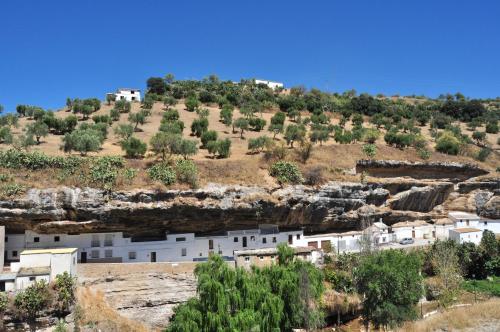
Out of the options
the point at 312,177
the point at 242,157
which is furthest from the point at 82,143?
the point at 312,177

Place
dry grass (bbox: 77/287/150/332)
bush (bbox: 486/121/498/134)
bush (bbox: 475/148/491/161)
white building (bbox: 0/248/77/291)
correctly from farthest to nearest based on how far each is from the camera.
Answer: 1. bush (bbox: 486/121/498/134)
2. bush (bbox: 475/148/491/161)
3. dry grass (bbox: 77/287/150/332)
4. white building (bbox: 0/248/77/291)

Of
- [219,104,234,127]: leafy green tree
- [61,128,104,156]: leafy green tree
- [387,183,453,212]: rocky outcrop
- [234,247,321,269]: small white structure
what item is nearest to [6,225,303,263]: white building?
[234,247,321,269]: small white structure

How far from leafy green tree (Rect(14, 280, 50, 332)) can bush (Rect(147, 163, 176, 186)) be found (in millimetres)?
10553

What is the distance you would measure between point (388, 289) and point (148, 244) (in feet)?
56.3

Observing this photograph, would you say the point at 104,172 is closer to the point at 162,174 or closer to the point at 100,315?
the point at 162,174

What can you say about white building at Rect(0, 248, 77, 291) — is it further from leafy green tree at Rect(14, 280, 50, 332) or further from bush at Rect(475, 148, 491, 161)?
bush at Rect(475, 148, 491, 161)

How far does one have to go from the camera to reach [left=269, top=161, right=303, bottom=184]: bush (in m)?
34.9

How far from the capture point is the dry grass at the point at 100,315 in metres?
25.3

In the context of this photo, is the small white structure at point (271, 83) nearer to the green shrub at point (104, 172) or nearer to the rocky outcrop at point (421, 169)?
the rocky outcrop at point (421, 169)

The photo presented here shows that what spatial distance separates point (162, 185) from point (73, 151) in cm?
1300

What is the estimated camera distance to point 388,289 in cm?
2595

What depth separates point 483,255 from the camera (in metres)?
37.1

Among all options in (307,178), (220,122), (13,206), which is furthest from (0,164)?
(220,122)

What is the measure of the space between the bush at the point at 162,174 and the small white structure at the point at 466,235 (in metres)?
27.0
